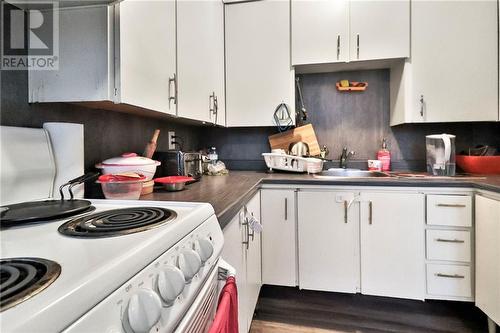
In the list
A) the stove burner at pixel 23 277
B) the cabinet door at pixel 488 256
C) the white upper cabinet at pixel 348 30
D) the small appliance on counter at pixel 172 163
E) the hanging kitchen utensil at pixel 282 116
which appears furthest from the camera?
the hanging kitchen utensil at pixel 282 116

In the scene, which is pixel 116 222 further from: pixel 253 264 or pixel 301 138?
pixel 301 138

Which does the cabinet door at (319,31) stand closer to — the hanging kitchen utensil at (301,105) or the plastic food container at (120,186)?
Result: the hanging kitchen utensil at (301,105)

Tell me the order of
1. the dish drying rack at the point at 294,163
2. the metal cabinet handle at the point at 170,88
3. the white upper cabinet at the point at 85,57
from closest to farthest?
the white upper cabinet at the point at 85,57 → the metal cabinet handle at the point at 170,88 → the dish drying rack at the point at 294,163

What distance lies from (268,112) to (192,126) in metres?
0.66

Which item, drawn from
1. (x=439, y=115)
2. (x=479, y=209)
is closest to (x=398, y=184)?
(x=479, y=209)

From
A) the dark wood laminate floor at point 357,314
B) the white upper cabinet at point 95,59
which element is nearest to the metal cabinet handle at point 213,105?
the white upper cabinet at point 95,59

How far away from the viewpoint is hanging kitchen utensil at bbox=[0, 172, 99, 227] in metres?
0.63

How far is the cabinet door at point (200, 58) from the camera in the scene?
4.58ft

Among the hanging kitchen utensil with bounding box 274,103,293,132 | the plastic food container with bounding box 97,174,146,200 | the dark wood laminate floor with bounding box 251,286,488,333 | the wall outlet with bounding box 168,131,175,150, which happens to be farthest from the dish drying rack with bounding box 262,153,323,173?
the plastic food container with bounding box 97,174,146,200

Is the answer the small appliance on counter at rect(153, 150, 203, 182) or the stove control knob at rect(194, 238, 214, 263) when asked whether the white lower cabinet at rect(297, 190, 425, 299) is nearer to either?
the small appliance on counter at rect(153, 150, 203, 182)

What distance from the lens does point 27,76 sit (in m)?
0.92

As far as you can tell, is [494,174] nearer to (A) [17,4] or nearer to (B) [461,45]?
(B) [461,45]

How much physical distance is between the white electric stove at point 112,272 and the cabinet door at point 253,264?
2.25ft

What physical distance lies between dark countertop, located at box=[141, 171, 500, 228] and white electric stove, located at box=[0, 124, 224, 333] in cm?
24
